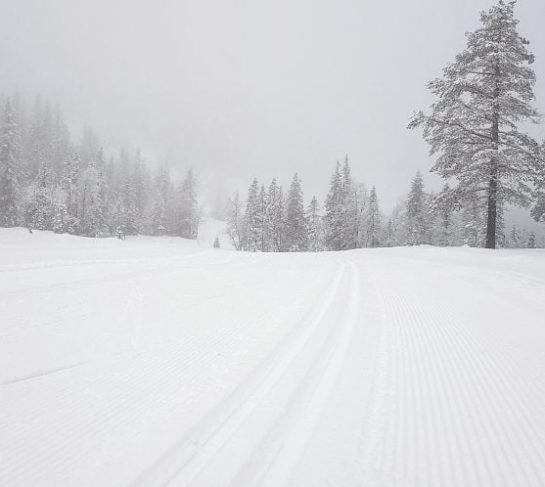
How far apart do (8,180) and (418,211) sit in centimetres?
6009

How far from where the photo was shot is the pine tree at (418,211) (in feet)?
169

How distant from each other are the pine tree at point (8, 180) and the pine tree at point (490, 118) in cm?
5316

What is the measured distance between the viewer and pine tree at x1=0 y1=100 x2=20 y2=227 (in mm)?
46219

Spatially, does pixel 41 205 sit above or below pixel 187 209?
below

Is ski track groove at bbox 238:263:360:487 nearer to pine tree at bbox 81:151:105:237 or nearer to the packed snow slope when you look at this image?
the packed snow slope

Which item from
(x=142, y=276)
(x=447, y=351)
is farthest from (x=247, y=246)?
(x=447, y=351)

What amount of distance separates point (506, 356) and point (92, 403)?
464 centimetres

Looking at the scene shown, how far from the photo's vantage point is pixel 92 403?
273 centimetres

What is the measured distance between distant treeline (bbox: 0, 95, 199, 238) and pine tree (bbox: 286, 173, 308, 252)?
29.6 m

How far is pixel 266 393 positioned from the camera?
9.85 feet

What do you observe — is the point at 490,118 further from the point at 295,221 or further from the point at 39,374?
the point at 295,221

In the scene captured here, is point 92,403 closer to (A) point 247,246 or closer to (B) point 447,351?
(B) point 447,351

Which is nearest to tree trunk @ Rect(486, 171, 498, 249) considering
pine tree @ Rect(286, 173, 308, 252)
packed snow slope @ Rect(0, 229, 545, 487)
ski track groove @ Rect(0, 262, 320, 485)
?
packed snow slope @ Rect(0, 229, 545, 487)

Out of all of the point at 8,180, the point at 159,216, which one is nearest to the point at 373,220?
the point at 159,216
